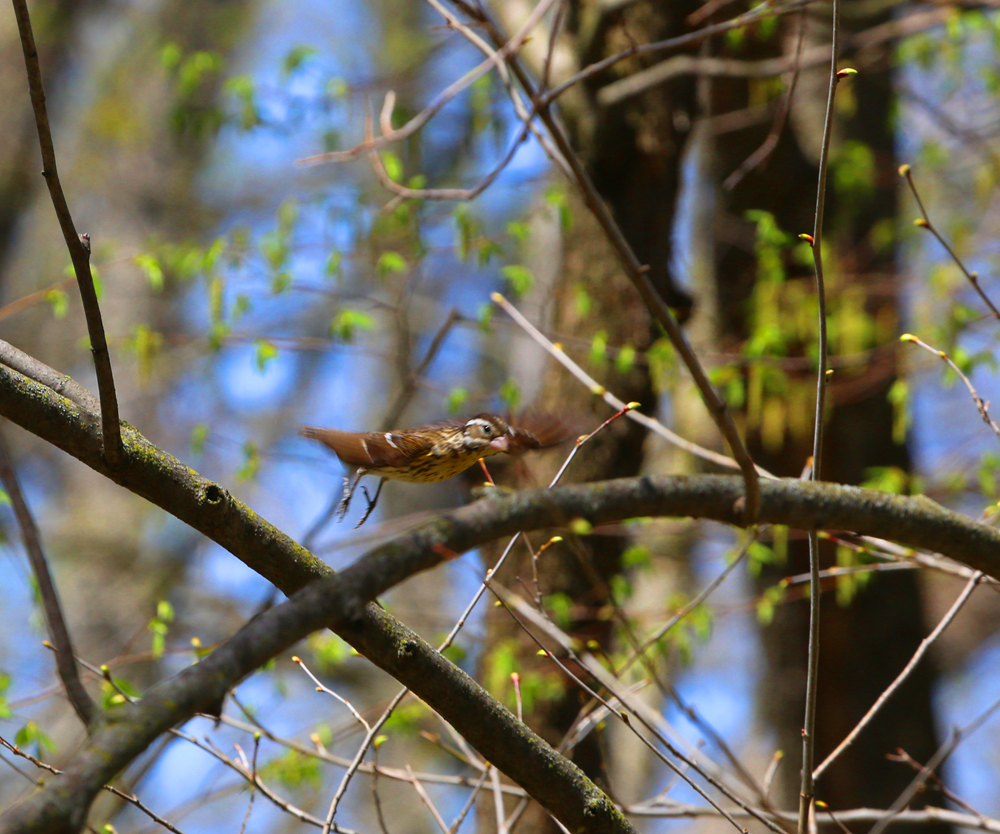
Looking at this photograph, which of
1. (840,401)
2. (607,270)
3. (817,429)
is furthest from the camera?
(840,401)

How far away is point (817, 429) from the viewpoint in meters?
1.92

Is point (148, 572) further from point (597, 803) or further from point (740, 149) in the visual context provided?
point (597, 803)

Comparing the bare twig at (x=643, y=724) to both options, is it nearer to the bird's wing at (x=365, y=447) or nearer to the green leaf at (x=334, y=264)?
the bird's wing at (x=365, y=447)

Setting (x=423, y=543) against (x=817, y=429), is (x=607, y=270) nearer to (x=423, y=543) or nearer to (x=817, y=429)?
(x=817, y=429)

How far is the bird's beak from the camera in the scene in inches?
92.5

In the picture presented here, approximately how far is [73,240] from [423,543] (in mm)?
872

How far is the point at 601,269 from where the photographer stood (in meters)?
5.00

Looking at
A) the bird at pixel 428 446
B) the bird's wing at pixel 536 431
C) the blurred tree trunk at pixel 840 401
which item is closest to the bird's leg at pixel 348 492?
the bird at pixel 428 446

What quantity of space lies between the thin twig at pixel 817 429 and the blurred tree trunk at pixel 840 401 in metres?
3.41

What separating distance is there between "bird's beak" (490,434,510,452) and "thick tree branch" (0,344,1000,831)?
0.54 meters

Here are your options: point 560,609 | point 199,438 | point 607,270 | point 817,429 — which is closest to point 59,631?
point 817,429

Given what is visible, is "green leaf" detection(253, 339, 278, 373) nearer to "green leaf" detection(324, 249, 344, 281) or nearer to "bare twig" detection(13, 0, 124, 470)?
"green leaf" detection(324, 249, 344, 281)

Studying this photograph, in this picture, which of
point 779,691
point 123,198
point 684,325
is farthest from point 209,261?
point 123,198

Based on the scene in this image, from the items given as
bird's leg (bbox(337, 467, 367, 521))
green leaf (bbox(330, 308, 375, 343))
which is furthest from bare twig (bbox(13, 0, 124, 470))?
green leaf (bbox(330, 308, 375, 343))
